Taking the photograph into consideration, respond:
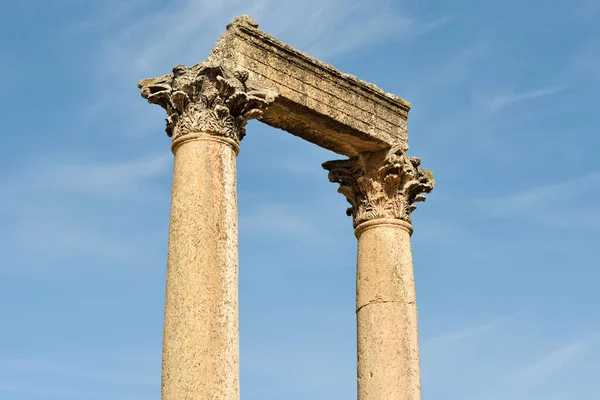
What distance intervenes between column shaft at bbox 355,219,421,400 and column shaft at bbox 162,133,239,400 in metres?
6.00

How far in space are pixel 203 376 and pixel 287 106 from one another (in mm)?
7811

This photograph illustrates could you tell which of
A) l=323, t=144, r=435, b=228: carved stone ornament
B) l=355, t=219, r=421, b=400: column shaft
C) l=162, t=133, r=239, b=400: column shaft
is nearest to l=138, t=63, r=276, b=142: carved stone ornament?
l=162, t=133, r=239, b=400: column shaft

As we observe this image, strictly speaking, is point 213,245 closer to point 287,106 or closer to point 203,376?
point 203,376

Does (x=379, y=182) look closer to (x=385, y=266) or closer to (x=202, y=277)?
(x=385, y=266)

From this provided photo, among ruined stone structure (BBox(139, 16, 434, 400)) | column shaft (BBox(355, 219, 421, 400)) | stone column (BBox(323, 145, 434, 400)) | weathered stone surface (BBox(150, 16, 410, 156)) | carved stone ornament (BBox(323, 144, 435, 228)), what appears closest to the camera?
ruined stone structure (BBox(139, 16, 434, 400))

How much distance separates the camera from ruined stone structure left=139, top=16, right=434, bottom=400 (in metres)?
22.2

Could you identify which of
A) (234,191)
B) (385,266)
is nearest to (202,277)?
(234,191)

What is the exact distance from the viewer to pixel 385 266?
93.8 ft

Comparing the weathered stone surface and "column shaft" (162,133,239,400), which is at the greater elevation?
the weathered stone surface

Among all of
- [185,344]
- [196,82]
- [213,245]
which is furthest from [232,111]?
[185,344]

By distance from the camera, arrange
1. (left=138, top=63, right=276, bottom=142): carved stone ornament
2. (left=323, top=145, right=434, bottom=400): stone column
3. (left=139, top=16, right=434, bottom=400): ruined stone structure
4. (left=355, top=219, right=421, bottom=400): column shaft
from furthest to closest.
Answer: (left=323, top=145, right=434, bottom=400): stone column
(left=355, top=219, right=421, bottom=400): column shaft
(left=138, top=63, right=276, bottom=142): carved stone ornament
(left=139, top=16, right=434, bottom=400): ruined stone structure

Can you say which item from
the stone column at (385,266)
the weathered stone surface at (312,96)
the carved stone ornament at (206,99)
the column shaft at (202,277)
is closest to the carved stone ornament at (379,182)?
the stone column at (385,266)

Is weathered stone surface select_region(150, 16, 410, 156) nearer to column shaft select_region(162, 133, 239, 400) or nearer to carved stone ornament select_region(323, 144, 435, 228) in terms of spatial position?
carved stone ornament select_region(323, 144, 435, 228)

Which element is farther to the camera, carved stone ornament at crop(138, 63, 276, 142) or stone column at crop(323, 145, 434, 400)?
stone column at crop(323, 145, 434, 400)
